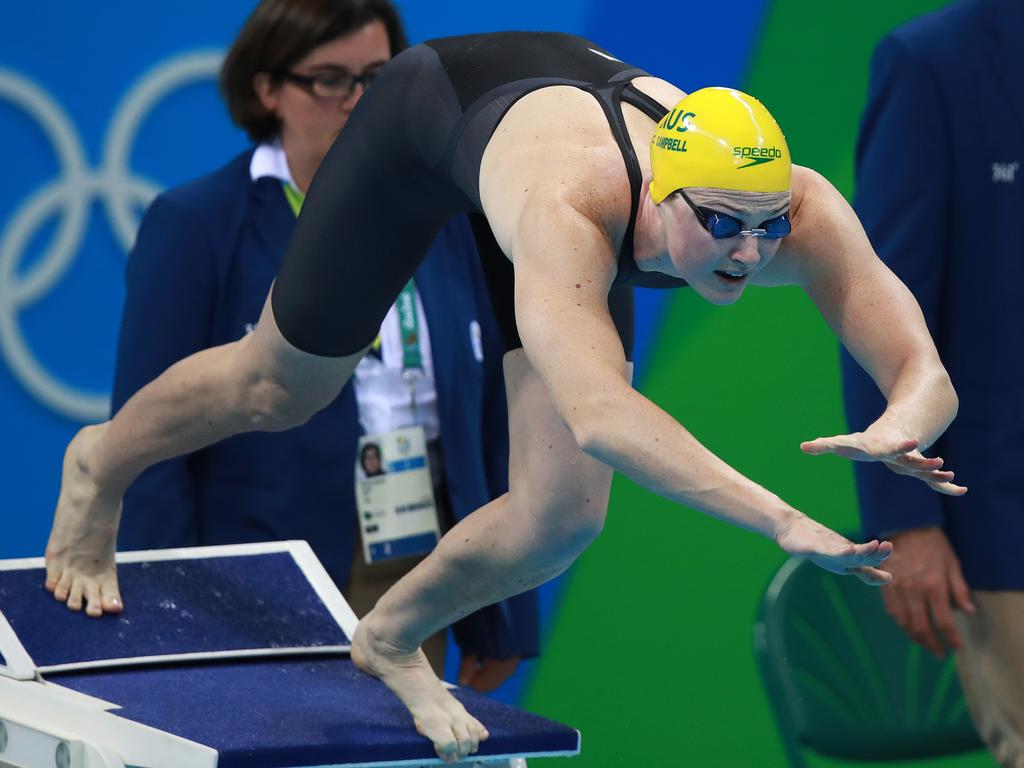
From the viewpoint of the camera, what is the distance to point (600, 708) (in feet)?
18.9

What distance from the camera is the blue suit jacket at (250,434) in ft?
12.6

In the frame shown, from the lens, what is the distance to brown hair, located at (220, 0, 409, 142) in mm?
3852

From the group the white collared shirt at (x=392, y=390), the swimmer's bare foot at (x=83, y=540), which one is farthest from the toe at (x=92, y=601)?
the white collared shirt at (x=392, y=390)

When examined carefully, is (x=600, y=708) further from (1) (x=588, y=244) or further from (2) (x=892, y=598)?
(1) (x=588, y=244)

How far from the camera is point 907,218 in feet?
12.6

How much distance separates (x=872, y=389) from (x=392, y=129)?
1.39 meters

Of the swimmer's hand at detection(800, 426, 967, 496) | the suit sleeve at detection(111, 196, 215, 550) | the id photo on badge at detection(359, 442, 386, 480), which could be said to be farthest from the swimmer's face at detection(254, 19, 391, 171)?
the swimmer's hand at detection(800, 426, 967, 496)

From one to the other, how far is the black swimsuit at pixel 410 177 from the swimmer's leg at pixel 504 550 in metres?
0.25

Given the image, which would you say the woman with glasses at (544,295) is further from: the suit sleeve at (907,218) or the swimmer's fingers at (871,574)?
the suit sleeve at (907,218)

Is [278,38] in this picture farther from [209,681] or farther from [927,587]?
[927,587]

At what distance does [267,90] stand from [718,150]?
1714mm

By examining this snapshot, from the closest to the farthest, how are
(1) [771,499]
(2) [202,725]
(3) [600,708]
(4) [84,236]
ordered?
(1) [771,499]
(2) [202,725]
(4) [84,236]
(3) [600,708]

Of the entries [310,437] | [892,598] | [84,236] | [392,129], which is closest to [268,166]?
[310,437]

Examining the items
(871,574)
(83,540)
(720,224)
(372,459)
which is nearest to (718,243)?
(720,224)
